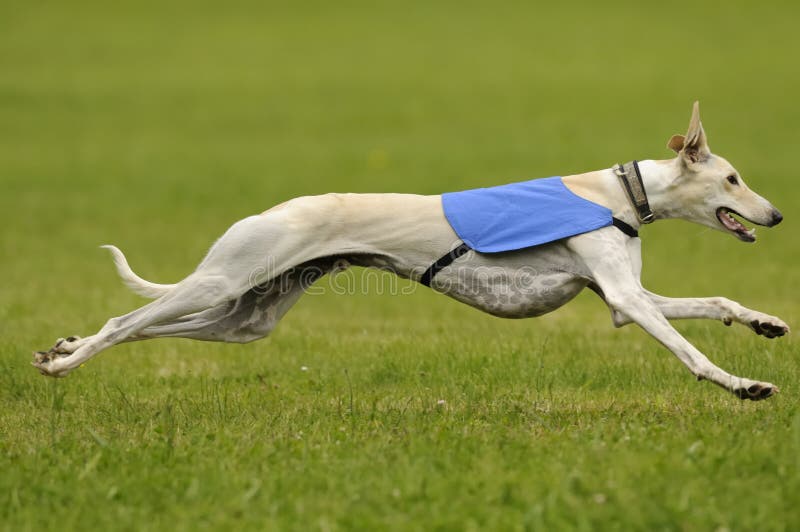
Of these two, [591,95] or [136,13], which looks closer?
[591,95]

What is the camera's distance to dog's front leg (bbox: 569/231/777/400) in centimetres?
691

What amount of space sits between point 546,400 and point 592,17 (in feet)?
125

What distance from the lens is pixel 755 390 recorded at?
6.71 m

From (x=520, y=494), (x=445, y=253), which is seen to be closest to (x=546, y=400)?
(x=445, y=253)

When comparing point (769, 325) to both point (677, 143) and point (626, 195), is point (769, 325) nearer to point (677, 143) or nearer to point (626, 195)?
point (626, 195)

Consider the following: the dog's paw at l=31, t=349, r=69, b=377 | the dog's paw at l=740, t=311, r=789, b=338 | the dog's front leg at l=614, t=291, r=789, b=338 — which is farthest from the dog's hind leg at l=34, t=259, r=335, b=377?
the dog's paw at l=740, t=311, r=789, b=338

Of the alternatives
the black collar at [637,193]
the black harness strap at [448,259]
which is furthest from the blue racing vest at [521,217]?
the black collar at [637,193]

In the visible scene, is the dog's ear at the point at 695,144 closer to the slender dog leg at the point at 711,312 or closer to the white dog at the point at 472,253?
the white dog at the point at 472,253

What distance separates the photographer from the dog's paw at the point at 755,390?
668cm

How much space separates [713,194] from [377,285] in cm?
899

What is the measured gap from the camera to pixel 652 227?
21.1 meters

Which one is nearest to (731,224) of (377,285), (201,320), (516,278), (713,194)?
(713,194)

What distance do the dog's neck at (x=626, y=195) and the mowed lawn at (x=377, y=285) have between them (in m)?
1.25

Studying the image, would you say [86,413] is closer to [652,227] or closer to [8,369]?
[8,369]
